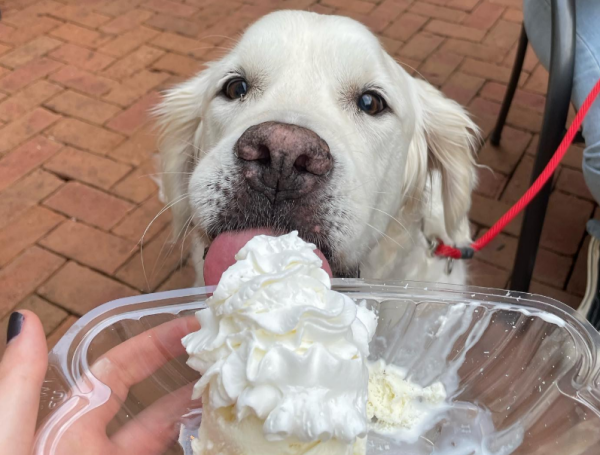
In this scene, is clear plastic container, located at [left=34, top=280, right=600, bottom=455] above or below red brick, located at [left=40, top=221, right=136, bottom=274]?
above

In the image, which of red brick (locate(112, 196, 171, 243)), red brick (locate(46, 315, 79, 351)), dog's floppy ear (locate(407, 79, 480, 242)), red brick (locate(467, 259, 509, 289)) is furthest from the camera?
red brick (locate(112, 196, 171, 243))

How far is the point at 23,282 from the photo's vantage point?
2.51 metres

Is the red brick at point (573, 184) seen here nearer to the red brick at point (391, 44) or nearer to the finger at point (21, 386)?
the red brick at point (391, 44)

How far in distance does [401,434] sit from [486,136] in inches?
99.7

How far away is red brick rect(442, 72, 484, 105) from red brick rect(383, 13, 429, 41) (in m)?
0.58

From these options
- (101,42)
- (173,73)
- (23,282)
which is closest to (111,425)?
(23,282)

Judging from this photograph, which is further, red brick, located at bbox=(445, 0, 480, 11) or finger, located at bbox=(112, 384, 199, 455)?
red brick, located at bbox=(445, 0, 480, 11)

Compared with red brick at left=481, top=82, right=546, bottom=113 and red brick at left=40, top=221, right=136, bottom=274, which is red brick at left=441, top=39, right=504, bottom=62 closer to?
red brick at left=481, top=82, right=546, bottom=113

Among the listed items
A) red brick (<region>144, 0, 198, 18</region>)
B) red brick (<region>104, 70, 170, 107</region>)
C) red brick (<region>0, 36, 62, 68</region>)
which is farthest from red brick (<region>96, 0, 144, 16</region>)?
red brick (<region>104, 70, 170, 107</region>)

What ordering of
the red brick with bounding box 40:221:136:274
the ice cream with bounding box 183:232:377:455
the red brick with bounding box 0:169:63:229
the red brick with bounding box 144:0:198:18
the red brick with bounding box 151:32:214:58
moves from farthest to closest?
the red brick with bounding box 144:0:198:18, the red brick with bounding box 151:32:214:58, the red brick with bounding box 0:169:63:229, the red brick with bounding box 40:221:136:274, the ice cream with bounding box 183:232:377:455

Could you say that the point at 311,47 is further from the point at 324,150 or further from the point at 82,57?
the point at 82,57

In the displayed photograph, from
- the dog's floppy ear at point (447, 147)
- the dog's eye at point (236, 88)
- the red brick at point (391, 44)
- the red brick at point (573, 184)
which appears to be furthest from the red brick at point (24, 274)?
the red brick at point (573, 184)

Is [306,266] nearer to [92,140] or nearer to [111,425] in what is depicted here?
[111,425]

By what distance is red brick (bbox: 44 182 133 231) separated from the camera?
277 centimetres
